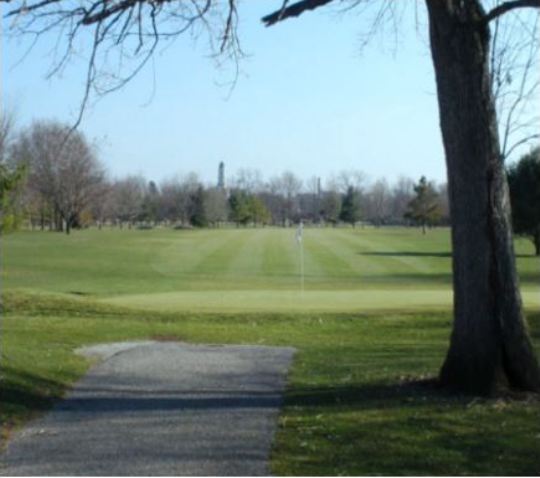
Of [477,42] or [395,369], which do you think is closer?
[477,42]

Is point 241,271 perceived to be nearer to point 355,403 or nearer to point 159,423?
point 355,403

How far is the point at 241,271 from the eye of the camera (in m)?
51.7

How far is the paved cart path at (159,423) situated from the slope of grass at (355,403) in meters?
0.28

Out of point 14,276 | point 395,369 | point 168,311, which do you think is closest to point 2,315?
point 168,311

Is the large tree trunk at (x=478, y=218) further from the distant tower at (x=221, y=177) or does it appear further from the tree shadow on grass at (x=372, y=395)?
the distant tower at (x=221, y=177)

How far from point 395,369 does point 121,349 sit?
4.96 m

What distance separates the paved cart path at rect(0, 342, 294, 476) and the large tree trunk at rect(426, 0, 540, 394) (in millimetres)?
2312

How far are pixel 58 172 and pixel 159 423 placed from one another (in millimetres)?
54114

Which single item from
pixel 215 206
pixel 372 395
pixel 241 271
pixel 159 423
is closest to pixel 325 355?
pixel 372 395

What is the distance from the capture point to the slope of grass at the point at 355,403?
7344mm

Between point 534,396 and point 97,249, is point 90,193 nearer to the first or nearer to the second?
point 97,249

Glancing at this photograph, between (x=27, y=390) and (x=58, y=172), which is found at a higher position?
(x=58, y=172)

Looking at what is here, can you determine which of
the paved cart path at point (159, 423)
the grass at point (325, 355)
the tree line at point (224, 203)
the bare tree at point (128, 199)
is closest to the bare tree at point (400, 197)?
the tree line at point (224, 203)

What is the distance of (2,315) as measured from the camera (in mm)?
23500
